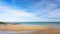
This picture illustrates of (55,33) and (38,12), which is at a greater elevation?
(38,12)

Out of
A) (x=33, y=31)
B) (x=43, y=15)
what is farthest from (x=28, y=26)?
(x=43, y=15)

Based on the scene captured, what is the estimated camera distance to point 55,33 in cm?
86

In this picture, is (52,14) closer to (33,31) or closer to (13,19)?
(33,31)

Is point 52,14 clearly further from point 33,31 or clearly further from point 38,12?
point 33,31

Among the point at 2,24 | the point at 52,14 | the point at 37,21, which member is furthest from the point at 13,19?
the point at 52,14

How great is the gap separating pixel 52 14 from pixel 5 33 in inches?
16.4

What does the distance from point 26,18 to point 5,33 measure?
212mm

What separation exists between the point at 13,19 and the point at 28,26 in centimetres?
15

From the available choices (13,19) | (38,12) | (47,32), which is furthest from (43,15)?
(13,19)

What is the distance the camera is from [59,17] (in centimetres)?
94

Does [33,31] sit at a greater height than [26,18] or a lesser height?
lesser

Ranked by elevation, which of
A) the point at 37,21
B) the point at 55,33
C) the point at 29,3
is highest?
the point at 29,3

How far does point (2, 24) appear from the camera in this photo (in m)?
0.92

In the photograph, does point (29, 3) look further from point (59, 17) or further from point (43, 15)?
point (59, 17)
